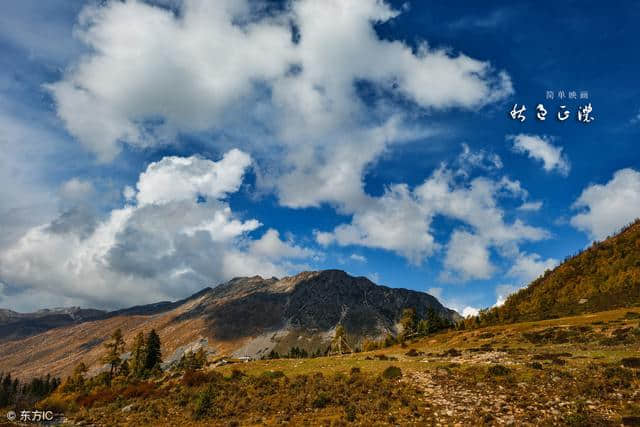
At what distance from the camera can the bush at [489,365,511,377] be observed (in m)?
30.2

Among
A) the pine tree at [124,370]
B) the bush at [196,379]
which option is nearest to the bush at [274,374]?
the bush at [196,379]

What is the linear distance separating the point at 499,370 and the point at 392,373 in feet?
28.1

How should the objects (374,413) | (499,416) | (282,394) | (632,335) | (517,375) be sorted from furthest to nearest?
1. (632,335)
2. (282,394)
3. (517,375)
4. (374,413)
5. (499,416)

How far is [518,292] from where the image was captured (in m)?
119

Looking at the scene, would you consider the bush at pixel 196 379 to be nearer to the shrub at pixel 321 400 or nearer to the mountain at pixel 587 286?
the shrub at pixel 321 400

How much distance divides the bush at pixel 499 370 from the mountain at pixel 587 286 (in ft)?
188

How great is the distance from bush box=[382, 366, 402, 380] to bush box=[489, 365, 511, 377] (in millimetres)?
7274

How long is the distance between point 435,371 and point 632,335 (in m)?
24.2

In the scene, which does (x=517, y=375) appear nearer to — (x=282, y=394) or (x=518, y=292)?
(x=282, y=394)

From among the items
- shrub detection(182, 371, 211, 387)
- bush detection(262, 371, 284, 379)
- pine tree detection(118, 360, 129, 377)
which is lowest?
pine tree detection(118, 360, 129, 377)

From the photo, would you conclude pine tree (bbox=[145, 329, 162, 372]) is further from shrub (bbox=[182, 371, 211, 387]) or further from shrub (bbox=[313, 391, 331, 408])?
shrub (bbox=[313, 391, 331, 408])

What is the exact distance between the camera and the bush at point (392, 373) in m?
33.6

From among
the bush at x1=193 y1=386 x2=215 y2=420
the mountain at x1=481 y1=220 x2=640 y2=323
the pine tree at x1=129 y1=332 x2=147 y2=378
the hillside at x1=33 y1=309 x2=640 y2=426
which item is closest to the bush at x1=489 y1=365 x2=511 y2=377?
the hillside at x1=33 y1=309 x2=640 y2=426

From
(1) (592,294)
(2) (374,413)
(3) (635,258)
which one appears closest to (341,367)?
(2) (374,413)
